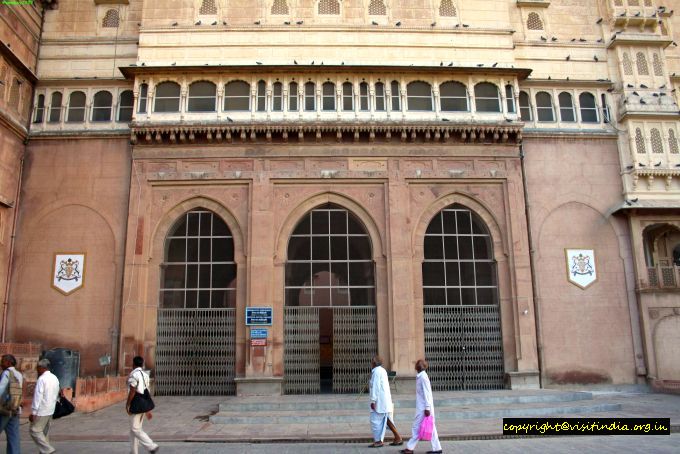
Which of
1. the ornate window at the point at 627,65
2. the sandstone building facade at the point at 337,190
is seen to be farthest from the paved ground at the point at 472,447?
the ornate window at the point at 627,65

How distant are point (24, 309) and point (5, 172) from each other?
4498mm

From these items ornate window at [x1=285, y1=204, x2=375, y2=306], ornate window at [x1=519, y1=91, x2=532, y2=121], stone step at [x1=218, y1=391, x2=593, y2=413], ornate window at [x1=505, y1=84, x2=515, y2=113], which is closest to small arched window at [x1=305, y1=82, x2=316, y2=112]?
ornate window at [x1=285, y1=204, x2=375, y2=306]

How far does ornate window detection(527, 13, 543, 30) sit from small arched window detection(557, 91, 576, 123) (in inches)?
112

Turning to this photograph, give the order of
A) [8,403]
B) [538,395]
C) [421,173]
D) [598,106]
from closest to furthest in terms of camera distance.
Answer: [8,403] < [538,395] < [421,173] < [598,106]

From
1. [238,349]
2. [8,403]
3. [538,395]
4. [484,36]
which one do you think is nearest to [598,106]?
[484,36]

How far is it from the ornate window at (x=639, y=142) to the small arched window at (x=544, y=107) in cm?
293

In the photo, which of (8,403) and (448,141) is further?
(448,141)

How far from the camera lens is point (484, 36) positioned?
19078 mm

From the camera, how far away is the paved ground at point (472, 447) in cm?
910

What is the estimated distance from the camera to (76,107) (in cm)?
1880

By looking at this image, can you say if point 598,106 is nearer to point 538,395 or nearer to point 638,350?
point 638,350

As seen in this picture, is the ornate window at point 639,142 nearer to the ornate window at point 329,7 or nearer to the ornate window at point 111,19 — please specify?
the ornate window at point 329,7

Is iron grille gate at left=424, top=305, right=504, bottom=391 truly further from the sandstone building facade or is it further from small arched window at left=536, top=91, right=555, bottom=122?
small arched window at left=536, top=91, right=555, bottom=122

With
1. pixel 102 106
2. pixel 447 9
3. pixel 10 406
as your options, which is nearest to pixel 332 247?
pixel 102 106
